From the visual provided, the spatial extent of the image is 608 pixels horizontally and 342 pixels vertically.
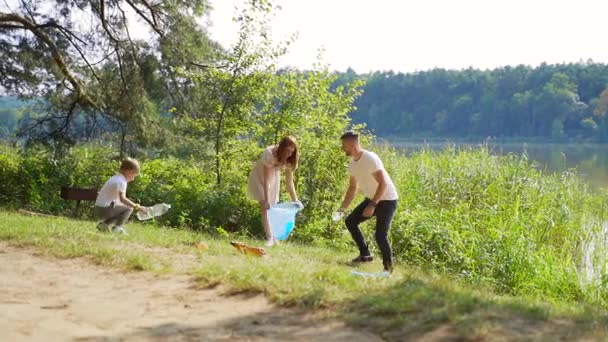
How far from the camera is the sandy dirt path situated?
5098 millimetres

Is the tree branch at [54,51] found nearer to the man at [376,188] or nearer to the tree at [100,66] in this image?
the tree at [100,66]

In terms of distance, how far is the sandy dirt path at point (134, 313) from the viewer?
510 cm

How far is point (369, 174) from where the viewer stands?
26.0ft

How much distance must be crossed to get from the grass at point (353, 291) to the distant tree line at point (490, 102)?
190 feet

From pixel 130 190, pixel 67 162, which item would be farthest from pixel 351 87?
pixel 67 162

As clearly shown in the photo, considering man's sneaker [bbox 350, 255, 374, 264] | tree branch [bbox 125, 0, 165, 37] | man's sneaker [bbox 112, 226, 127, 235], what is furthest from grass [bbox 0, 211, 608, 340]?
tree branch [bbox 125, 0, 165, 37]

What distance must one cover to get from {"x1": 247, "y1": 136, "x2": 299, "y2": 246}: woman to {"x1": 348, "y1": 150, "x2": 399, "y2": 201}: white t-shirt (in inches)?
49.4

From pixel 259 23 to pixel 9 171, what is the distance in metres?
6.25

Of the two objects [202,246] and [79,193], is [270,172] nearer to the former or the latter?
[202,246]

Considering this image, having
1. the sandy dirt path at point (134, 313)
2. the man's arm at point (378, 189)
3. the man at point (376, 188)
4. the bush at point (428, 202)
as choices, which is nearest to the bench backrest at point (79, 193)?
the bush at point (428, 202)

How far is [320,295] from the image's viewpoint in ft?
19.1

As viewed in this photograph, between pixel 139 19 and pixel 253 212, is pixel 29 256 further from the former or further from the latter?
pixel 139 19

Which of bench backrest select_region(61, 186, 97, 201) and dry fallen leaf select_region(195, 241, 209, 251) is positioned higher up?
bench backrest select_region(61, 186, 97, 201)

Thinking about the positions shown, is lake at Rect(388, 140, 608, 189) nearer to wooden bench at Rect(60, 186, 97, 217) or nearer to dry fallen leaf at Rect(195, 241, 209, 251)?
wooden bench at Rect(60, 186, 97, 217)
